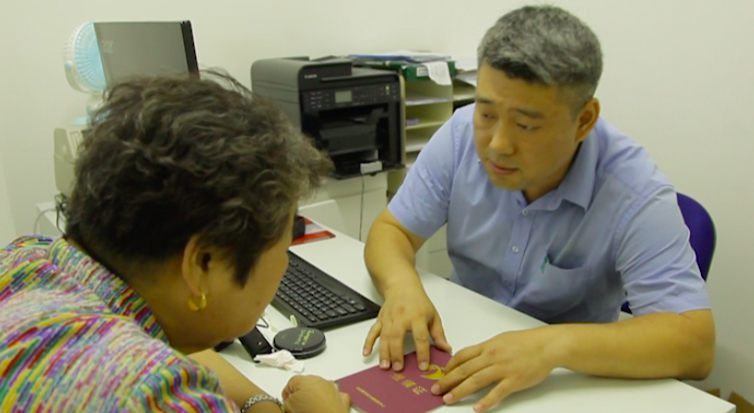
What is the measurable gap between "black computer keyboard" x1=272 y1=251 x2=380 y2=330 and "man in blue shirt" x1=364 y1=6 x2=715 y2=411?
0.07 m

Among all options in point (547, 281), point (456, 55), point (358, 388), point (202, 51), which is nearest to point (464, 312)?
point (547, 281)

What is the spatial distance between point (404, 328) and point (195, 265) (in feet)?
Answer: 1.76

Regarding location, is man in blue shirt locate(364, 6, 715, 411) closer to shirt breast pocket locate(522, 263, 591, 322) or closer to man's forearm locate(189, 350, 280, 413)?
shirt breast pocket locate(522, 263, 591, 322)

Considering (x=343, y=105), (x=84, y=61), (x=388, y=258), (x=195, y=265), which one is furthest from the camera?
(x=343, y=105)

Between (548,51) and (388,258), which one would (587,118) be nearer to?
(548,51)

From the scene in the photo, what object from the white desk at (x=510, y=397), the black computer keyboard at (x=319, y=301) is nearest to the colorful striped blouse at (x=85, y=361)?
the white desk at (x=510, y=397)

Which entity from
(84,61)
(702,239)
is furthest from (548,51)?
(84,61)

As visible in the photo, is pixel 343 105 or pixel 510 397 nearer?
pixel 510 397

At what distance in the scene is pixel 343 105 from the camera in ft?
7.36

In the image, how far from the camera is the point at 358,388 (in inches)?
38.1

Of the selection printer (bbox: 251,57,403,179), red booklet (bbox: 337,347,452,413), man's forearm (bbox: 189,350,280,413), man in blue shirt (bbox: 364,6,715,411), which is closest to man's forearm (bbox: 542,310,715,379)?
man in blue shirt (bbox: 364,6,715,411)

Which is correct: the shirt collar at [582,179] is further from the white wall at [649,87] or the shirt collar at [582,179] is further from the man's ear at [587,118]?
the white wall at [649,87]

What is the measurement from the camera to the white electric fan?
1919 millimetres

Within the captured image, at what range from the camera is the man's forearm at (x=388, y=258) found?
49.9 inches
